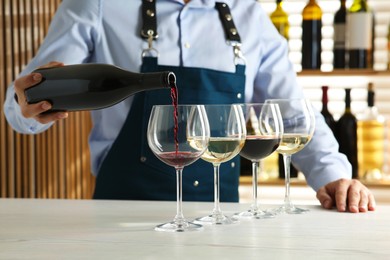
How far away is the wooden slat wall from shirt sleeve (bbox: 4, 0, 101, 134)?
679 millimetres

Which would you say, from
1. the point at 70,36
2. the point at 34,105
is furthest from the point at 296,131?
the point at 70,36

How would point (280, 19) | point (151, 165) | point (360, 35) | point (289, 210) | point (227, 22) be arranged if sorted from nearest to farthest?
point (289, 210), point (151, 165), point (227, 22), point (360, 35), point (280, 19)

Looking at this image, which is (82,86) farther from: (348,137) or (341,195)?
(348,137)

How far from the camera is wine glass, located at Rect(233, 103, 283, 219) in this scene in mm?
1562

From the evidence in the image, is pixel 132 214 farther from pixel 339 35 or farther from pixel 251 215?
pixel 339 35

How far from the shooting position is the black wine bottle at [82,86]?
66.1 inches

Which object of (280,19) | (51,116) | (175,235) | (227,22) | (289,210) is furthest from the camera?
(280,19)

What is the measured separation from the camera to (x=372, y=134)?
331 cm

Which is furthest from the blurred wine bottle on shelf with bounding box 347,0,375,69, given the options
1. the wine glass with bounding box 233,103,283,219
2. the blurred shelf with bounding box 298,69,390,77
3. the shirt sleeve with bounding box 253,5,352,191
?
the wine glass with bounding box 233,103,283,219

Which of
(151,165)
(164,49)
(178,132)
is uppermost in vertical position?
(164,49)

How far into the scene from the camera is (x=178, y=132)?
136cm

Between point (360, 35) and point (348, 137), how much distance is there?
Result: 455 mm

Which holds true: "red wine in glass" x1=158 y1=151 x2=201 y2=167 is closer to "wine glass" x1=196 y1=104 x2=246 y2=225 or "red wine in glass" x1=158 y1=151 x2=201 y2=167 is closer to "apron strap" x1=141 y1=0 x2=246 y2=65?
"wine glass" x1=196 y1=104 x2=246 y2=225

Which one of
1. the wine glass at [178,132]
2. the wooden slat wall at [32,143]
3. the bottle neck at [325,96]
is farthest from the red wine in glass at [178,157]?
the bottle neck at [325,96]
